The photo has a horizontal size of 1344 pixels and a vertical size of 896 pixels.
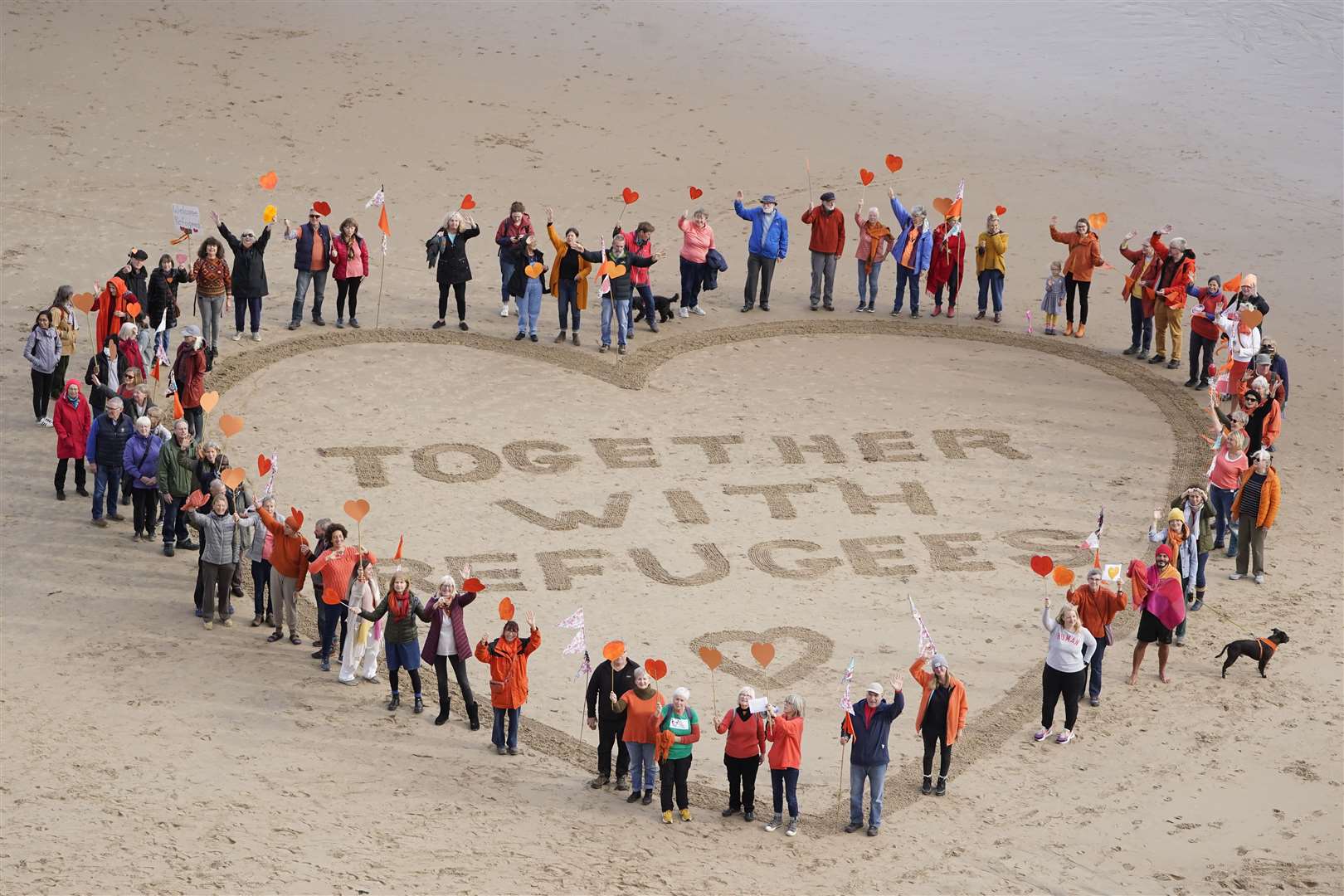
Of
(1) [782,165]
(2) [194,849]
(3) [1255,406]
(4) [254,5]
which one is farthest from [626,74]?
(2) [194,849]

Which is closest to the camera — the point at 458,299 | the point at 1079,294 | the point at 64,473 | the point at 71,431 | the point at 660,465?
the point at 71,431

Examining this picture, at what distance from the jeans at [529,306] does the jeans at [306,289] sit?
2713mm

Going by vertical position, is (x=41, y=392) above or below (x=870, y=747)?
above

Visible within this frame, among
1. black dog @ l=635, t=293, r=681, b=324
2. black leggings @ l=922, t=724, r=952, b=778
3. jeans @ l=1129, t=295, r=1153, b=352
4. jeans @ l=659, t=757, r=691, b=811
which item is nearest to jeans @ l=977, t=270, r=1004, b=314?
jeans @ l=1129, t=295, r=1153, b=352

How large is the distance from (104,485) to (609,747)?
719 centimetres

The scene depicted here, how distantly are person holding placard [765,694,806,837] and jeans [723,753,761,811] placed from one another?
0.57ft

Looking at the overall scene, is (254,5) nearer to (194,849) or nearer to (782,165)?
(782,165)

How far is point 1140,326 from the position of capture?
25.8m

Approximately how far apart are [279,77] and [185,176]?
4136 mm

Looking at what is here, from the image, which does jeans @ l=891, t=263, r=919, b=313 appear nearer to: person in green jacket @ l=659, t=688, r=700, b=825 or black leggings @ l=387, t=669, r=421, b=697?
black leggings @ l=387, t=669, r=421, b=697

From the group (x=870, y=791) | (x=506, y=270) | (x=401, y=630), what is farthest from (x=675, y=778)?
(x=506, y=270)

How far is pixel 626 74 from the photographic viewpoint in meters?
34.4

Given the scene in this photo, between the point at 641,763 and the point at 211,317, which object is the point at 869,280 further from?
the point at 641,763

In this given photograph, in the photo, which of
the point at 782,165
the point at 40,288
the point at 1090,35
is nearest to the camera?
the point at 40,288
